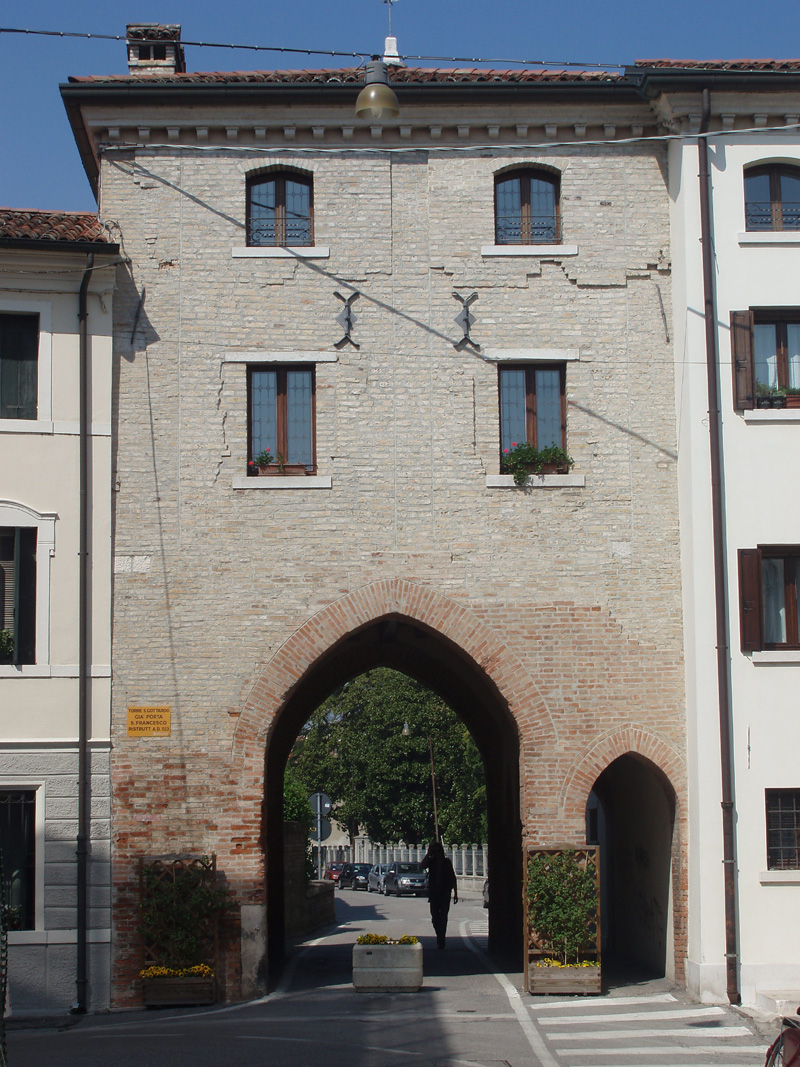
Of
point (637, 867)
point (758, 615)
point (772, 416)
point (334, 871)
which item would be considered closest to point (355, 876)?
point (334, 871)

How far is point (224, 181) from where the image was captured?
16.8 m

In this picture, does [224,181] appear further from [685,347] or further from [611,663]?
[611,663]

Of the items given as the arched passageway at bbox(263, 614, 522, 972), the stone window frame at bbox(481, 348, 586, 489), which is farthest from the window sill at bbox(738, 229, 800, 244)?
the arched passageway at bbox(263, 614, 522, 972)

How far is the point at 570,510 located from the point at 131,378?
597cm

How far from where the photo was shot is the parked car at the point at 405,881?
4395cm

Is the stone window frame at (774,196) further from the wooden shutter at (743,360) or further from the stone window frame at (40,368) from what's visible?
the stone window frame at (40,368)

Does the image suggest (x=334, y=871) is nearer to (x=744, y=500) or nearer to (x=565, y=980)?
(x=565, y=980)

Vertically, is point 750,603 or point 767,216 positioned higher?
point 767,216

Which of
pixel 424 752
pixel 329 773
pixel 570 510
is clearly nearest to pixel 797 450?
pixel 570 510

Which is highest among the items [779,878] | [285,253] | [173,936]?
[285,253]

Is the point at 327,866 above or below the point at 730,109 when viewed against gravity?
below

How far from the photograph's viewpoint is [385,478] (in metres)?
16.3

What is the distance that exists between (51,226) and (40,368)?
1.92m

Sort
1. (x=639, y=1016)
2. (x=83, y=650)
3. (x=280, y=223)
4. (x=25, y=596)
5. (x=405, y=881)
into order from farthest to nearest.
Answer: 1. (x=405, y=881)
2. (x=280, y=223)
3. (x=25, y=596)
4. (x=83, y=650)
5. (x=639, y=1016)
